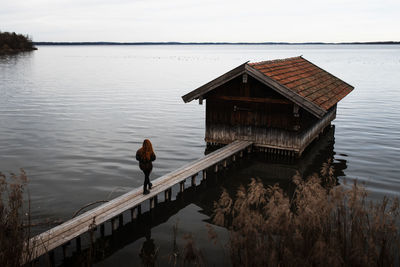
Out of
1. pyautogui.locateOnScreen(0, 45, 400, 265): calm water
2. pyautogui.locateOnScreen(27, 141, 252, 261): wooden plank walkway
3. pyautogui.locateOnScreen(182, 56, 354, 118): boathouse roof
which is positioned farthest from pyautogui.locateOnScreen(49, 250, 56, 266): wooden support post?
pyautogui.locateOnScreen(182, 56, 354, 118): boathouse roof

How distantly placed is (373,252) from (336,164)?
11697 millimetres

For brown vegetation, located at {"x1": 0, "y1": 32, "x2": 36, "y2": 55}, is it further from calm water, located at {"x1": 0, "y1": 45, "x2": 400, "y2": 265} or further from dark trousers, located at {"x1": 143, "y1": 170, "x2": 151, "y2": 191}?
dark trousers, located at {"x1": 143, "y1": 170, "x2": 151, "y2": 191}

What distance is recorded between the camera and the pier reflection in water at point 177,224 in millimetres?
8805

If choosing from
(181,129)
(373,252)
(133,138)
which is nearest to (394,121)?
(181,129)

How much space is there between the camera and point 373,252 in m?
5.84

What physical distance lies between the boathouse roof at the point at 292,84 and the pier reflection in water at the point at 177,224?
2.80 meters

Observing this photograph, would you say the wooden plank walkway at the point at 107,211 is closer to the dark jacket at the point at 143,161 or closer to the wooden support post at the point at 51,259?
the wooden support post at the point at 51,259

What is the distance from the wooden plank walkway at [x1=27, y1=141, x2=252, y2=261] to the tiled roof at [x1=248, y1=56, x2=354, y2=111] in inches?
150

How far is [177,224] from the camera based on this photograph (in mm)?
9633

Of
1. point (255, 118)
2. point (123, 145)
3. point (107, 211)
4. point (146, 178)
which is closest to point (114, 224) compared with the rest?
point (107, 211)

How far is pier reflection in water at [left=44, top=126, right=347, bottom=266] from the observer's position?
8.80 meters

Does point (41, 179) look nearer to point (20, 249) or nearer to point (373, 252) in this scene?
point (20, 249)

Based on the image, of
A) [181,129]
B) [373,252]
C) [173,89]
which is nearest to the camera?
[373,252]

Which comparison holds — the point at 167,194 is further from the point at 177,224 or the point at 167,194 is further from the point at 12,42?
the point at 12,42
